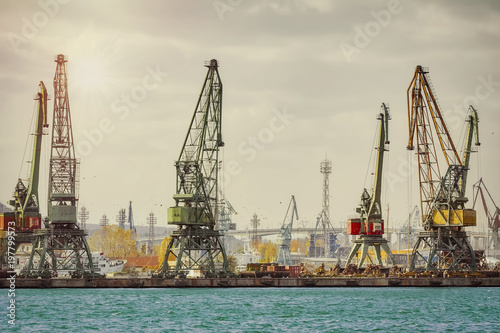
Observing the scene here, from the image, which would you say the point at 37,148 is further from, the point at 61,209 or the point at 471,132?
the point at 471,132

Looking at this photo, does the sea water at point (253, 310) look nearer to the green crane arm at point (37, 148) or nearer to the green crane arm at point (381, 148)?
the green crane arm at point (37, 148)

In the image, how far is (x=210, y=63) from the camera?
456 feet

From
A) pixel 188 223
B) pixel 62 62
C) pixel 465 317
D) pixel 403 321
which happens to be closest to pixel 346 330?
pixel 403 321

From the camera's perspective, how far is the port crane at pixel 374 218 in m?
153

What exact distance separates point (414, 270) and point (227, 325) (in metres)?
66.6

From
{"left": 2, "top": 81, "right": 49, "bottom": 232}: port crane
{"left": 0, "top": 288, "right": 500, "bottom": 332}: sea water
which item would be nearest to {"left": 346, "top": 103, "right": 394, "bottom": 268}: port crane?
{"left": 0, "top": 288, "right": 500, "bottom": 332}: sea water

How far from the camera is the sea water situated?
85375 millimetres

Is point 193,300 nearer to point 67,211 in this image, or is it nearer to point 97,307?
point 97,307

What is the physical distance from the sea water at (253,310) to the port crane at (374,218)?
67.9ft

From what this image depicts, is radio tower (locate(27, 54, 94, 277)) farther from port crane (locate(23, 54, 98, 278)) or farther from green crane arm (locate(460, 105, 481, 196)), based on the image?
green crane arm (locate(460, 105, 481, 196))

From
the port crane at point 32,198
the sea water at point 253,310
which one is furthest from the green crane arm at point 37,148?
the sea water at point 253,310

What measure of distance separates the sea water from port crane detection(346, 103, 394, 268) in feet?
67.9

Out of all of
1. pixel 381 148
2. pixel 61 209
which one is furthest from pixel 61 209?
pixel 381 148

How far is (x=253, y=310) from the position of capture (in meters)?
99.5
